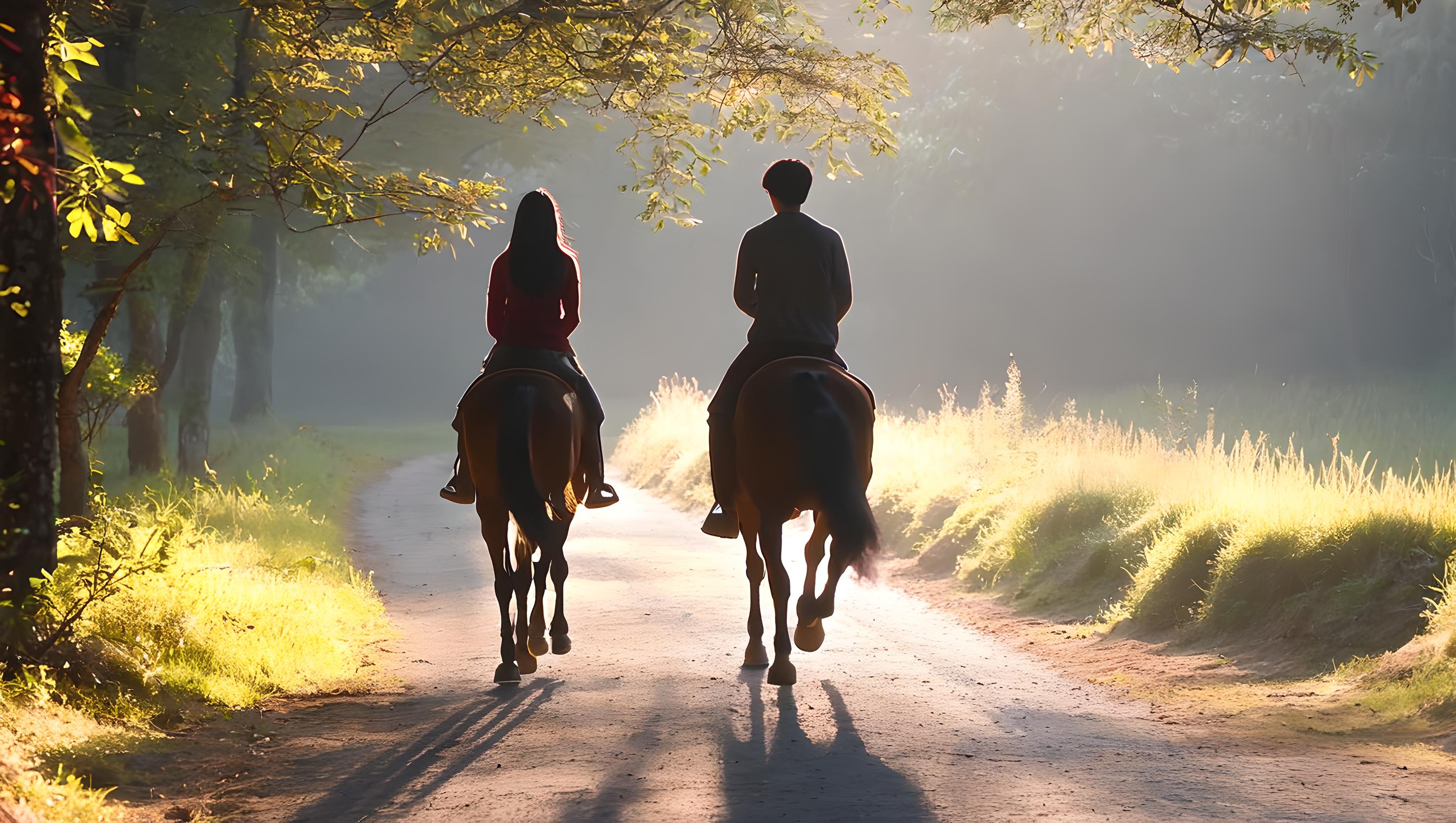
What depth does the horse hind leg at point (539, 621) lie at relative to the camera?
300 inches

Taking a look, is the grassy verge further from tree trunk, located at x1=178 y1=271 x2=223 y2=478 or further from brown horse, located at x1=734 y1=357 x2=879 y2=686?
tree trunk, located at x1=178 y1=271 x2=223 y2=478

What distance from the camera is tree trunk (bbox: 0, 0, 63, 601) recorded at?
564 centimetres

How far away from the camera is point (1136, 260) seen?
46.2m

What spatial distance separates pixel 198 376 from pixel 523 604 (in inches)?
633

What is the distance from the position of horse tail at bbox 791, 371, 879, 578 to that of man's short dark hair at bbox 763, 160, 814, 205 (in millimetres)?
1605

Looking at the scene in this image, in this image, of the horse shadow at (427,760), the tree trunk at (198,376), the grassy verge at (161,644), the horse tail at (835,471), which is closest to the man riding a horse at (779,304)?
the horse tail at (835,471)

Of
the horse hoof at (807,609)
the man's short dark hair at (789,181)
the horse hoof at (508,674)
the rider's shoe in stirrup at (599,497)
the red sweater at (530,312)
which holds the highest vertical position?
the man's short dark hair at (789,181)

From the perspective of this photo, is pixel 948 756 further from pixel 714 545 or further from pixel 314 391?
pixel 314 391

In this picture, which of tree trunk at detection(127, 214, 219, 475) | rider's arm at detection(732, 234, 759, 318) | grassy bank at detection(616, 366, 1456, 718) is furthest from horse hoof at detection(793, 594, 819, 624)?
tree trunk at detection(127, 214, 219, 475)

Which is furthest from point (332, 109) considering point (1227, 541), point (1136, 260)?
point (1136, 260)

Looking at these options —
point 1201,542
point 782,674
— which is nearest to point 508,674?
point 782,674

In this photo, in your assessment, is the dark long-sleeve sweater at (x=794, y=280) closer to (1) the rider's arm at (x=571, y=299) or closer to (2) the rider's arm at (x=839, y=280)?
(2) the rider's arm at (x=839, y=280)

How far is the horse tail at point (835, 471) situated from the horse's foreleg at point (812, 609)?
22 centimetres

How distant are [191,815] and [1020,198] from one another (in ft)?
157
